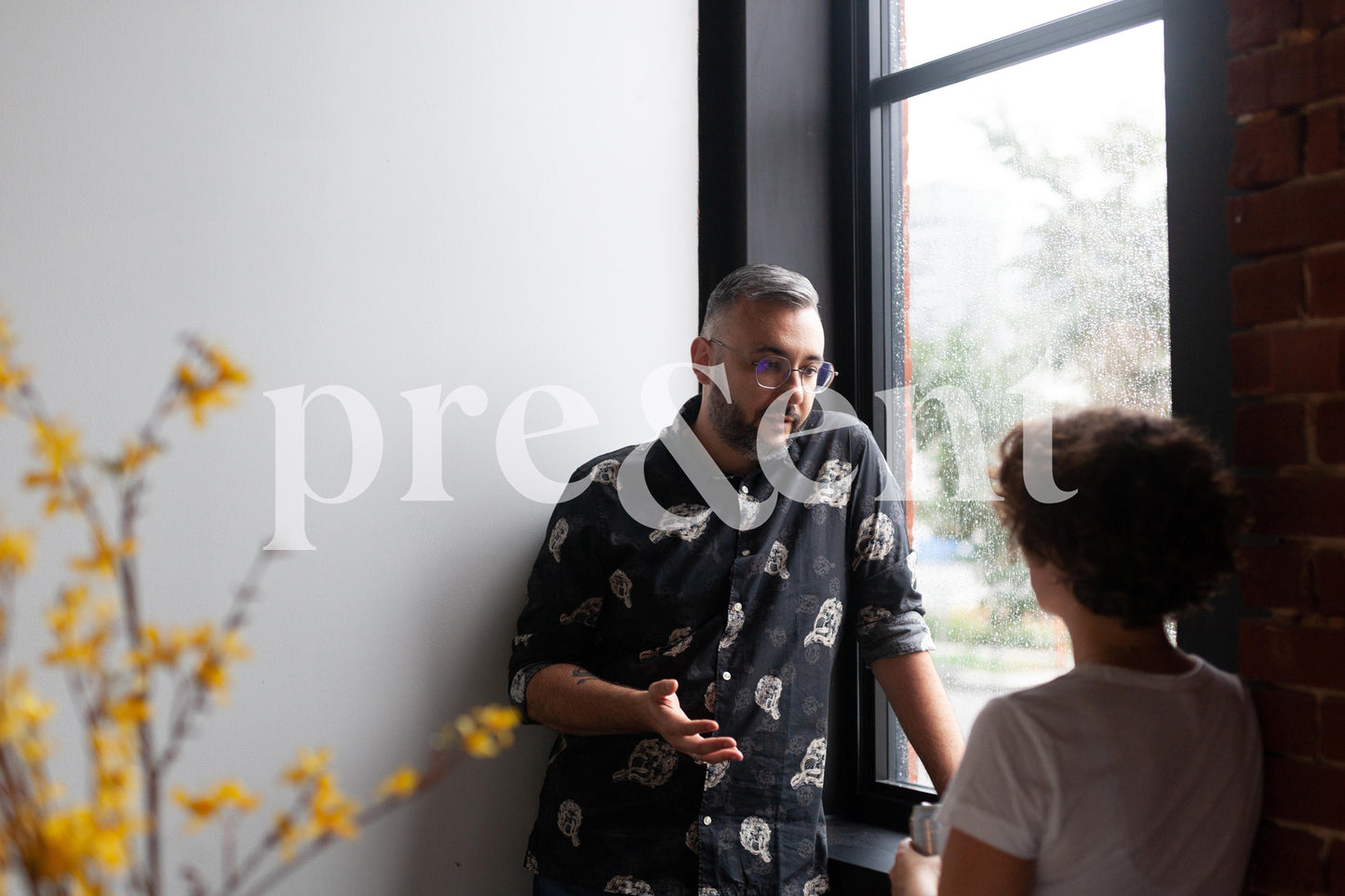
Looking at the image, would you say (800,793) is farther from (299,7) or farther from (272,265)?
(299,7)

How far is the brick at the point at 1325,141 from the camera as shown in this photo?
1.13 m

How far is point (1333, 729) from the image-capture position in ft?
3.64

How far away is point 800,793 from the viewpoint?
1.91 meters

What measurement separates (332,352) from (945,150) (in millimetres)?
1449

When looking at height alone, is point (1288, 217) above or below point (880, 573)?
above

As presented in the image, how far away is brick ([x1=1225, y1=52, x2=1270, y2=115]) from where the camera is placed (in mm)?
1197

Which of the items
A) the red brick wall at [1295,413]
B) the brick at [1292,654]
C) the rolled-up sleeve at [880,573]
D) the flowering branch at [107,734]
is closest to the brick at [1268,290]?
the red brick wall at [1295,413]

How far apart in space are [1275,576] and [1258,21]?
0.66 meters

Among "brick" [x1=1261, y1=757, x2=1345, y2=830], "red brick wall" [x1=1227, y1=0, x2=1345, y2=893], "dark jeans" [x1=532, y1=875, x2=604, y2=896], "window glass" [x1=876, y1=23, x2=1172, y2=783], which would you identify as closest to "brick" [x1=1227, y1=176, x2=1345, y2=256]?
"red brick wall" [x1=1227, y1=0, x2=1345, y2=893]

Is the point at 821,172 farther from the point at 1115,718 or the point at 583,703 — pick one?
the point at 1115,718

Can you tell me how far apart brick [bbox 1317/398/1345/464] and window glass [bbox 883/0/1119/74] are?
1304 millimetres

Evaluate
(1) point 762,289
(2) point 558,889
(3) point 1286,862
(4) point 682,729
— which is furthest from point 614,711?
(3) point 1286,862

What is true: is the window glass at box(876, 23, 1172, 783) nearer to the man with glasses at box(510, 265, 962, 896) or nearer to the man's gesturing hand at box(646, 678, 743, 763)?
the man with glasses at box(510, 265, 962, 896)

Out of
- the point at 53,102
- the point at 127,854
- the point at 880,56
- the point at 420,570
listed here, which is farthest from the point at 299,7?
the point at 127,854
